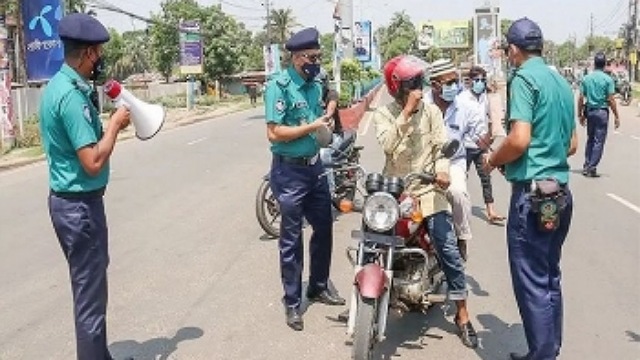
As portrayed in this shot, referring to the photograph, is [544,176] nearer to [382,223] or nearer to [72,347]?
[382,223]

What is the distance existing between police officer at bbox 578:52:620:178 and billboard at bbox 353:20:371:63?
1050 inches

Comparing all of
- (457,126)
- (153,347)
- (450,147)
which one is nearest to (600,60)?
(457,126)

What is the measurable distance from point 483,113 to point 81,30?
4.87 metres

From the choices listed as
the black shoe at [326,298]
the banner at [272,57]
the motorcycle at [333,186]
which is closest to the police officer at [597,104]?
the motorcycle at [333,186]

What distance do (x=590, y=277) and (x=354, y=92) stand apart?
1965 centimetres

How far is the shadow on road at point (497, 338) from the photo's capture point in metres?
4.31

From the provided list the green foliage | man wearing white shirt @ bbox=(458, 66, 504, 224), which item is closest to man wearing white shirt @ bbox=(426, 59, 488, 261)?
man wearing white shirt @ bbox=(458, 66, 504, 224)

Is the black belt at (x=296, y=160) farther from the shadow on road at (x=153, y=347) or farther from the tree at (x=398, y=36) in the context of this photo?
the tree at (x=398, y=36)

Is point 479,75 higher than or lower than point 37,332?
higher

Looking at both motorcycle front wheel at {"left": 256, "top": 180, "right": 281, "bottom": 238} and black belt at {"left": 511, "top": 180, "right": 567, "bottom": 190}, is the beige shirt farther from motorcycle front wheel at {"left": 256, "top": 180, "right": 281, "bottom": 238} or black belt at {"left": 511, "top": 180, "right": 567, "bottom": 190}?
motorcycle front wheel at {"left": 256, "top": 180, "right": 281, "bottom": 238}

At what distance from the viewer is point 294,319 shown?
4777 millimetres

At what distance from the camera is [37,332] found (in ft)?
15.9

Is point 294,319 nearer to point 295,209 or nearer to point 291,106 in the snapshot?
point 295,209

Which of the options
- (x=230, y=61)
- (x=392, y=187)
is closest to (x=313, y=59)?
(x=392, y=187)
